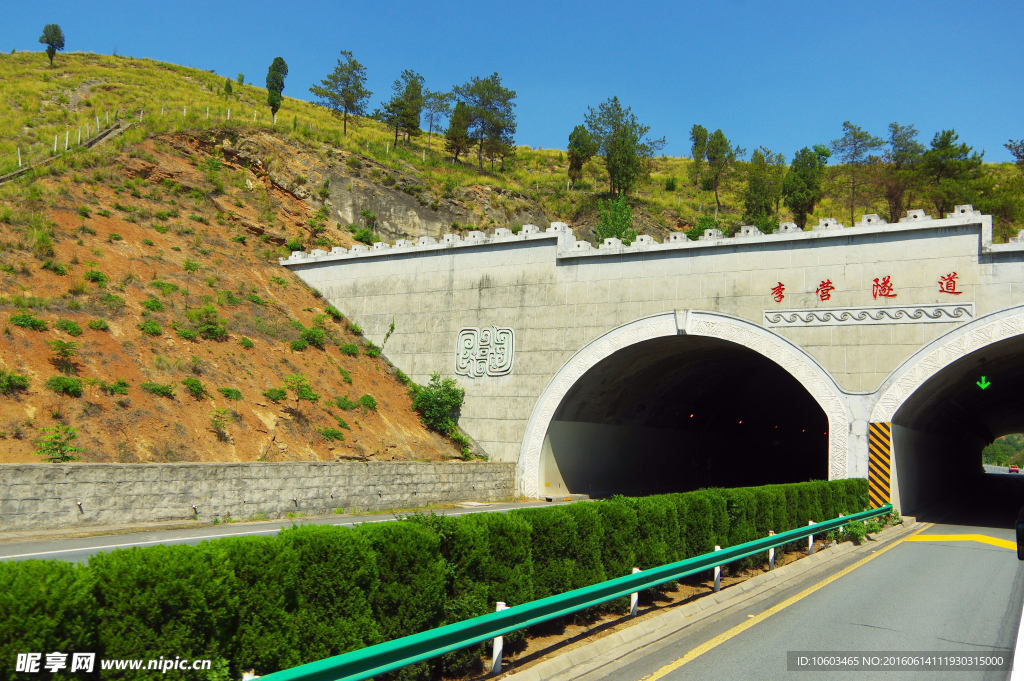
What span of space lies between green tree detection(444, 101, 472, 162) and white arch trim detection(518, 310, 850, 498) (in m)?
51.0

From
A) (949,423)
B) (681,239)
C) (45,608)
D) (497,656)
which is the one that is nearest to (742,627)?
(497,656)

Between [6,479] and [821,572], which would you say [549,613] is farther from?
[6,479]

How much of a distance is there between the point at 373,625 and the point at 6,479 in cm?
1112

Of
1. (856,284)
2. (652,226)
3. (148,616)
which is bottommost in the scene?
(148,616)

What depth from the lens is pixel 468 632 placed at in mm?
Answer: 6383

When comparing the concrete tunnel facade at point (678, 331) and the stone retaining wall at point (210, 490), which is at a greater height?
the concrete tunnel facade at point (678, 331)

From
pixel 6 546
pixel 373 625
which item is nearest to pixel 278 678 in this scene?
pixel 373 625

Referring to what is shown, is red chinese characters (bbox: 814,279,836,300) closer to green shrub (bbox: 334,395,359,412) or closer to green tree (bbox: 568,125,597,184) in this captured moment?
green shrub (bbox: 334,395,359,412)

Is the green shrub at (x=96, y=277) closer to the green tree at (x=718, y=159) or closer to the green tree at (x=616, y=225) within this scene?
the green tree at (x=616, y=225)

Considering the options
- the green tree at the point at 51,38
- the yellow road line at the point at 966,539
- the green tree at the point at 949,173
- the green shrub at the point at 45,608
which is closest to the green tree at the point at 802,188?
the green tree at the point at 949,173

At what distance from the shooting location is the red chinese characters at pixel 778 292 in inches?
930

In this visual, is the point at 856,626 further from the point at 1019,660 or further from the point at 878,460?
the point at 878,460

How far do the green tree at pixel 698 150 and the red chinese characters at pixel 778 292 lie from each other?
64921 millimetres

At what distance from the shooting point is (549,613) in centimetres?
746
